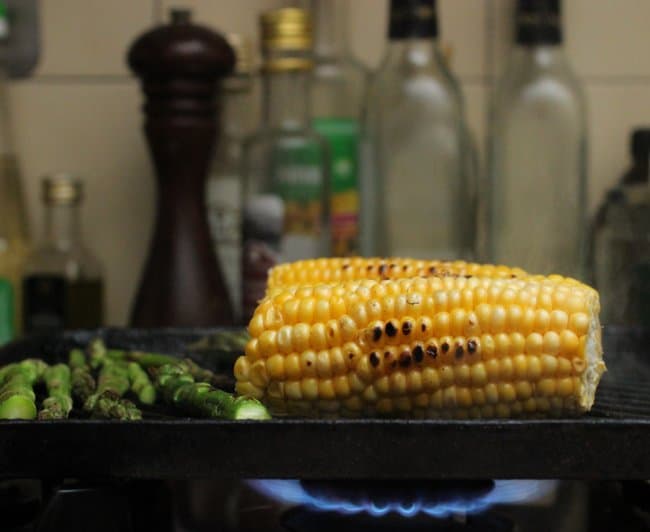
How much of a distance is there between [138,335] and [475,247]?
1.59ft

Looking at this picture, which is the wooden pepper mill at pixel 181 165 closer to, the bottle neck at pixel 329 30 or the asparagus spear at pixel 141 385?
the bottle neck at pixel 329 30

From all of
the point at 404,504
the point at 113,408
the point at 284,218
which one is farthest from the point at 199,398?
the point at 284,218

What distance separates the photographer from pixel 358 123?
144cm

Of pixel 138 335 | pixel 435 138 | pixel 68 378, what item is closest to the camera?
pixel 68 378

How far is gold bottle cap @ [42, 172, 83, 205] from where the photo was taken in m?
1.39

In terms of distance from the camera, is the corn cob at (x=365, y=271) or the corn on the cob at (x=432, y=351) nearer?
the corn on the cob at (x=432, y=351)

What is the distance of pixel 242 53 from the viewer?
144 cm

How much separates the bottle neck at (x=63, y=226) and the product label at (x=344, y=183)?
0.32 m

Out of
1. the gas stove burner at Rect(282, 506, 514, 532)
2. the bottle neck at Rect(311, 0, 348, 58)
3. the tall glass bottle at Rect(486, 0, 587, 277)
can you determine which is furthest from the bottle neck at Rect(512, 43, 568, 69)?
the gas stove burner at Rect(282, 506, 514, 532)

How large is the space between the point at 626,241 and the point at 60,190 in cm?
65

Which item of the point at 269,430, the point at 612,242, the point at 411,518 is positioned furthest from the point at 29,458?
the point at 612,242

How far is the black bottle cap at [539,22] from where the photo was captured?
4.50ft

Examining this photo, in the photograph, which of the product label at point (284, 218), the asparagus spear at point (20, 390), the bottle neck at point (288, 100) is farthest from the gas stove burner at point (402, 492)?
the bottle neck at point (288, 100)

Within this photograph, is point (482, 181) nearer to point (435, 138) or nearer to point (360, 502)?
point (435, 138)
